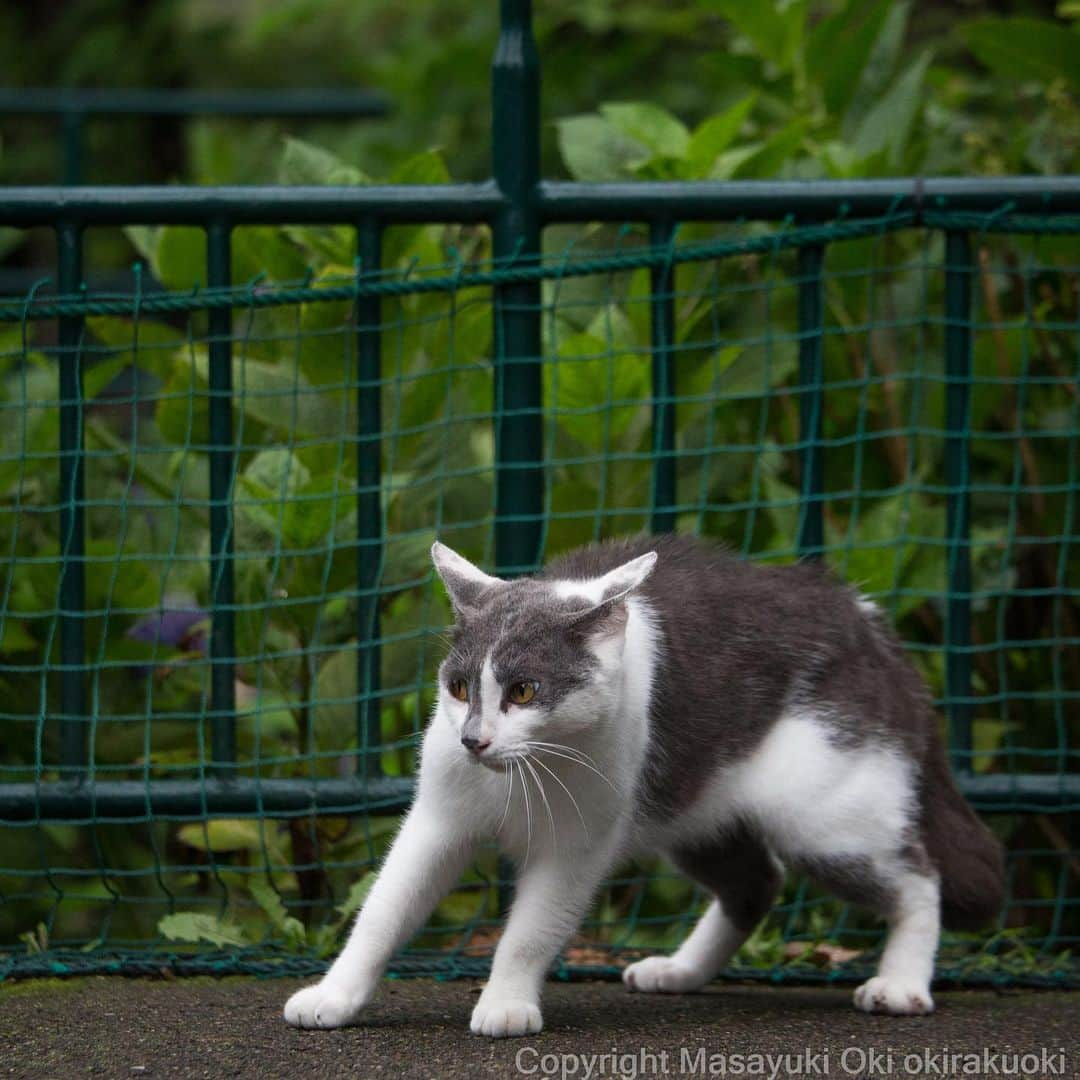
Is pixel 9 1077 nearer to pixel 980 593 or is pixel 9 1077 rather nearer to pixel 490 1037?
pixel 490 1037

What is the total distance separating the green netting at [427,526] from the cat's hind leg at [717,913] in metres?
0.21

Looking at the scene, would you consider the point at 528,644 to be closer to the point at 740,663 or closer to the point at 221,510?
the point at 740,663

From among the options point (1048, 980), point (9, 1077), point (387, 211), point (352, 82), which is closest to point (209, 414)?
point (387, 211)

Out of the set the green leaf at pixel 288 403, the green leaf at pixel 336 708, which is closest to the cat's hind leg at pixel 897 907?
the green leaf at pixel 336 708

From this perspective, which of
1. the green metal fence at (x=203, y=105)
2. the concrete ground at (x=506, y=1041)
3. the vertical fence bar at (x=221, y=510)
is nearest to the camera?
the concrete ground at (x=506, y=1041)

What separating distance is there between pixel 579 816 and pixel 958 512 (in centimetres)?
132

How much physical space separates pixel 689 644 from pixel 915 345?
170 cm

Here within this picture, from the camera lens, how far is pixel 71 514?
3.58 m

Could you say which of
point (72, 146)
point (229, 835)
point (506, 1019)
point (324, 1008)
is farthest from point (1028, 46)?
point (72, 146)

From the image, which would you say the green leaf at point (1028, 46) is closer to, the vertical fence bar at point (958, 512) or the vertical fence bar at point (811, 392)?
the vertical fence bar at point (958, 512)

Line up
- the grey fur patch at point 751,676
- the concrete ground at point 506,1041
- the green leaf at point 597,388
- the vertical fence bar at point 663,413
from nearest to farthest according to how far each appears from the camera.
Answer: the concrete ground at point 506,1041, the grey fur patch at point 751,676, the vertical fence bar at point 663,413, the green leaf at point 597,388

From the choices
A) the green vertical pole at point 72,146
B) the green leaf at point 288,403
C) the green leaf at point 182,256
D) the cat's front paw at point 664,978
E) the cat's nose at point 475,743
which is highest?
the green vertical pole at point 72,146

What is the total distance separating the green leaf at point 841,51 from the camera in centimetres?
447

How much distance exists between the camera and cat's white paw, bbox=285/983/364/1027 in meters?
2.88
